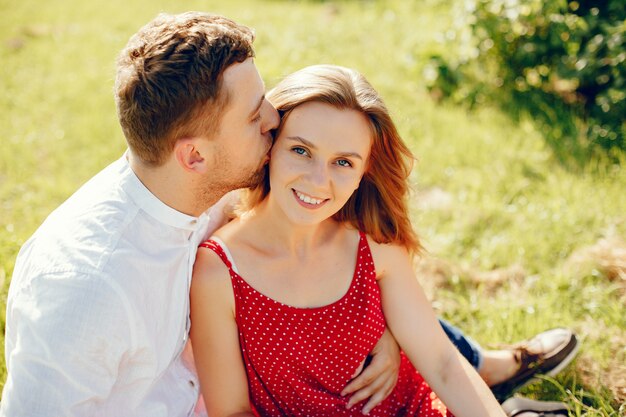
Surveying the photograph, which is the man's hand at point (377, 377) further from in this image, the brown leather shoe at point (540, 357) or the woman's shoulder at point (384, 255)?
the brown leather shoe at point (540, 357)

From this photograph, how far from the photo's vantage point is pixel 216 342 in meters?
2.30

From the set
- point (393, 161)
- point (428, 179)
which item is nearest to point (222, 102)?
point (393, 161)

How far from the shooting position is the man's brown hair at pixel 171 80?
2.06 m

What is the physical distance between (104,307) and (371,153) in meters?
1.22

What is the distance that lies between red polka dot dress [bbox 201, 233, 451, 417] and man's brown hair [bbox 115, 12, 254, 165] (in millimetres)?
497

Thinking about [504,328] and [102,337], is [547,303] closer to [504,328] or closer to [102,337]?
[504,328]

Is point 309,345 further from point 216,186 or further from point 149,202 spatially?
point 149,202

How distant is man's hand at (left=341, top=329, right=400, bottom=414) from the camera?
2.50 m

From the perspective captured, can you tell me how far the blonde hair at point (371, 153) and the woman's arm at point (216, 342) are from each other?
1.41 feet

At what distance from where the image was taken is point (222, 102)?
219cm

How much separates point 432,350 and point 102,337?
1331mm

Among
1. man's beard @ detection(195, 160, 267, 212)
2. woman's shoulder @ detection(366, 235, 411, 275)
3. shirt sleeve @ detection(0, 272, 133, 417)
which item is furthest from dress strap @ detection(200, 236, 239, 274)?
woman's shoulder @ detection(366, 235, 411, 275)

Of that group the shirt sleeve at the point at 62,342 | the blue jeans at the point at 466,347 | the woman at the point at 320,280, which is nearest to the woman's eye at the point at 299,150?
the woman at the point at 320,280

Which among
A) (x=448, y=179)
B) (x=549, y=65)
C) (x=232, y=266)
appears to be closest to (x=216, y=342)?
(x=232, y=266)
